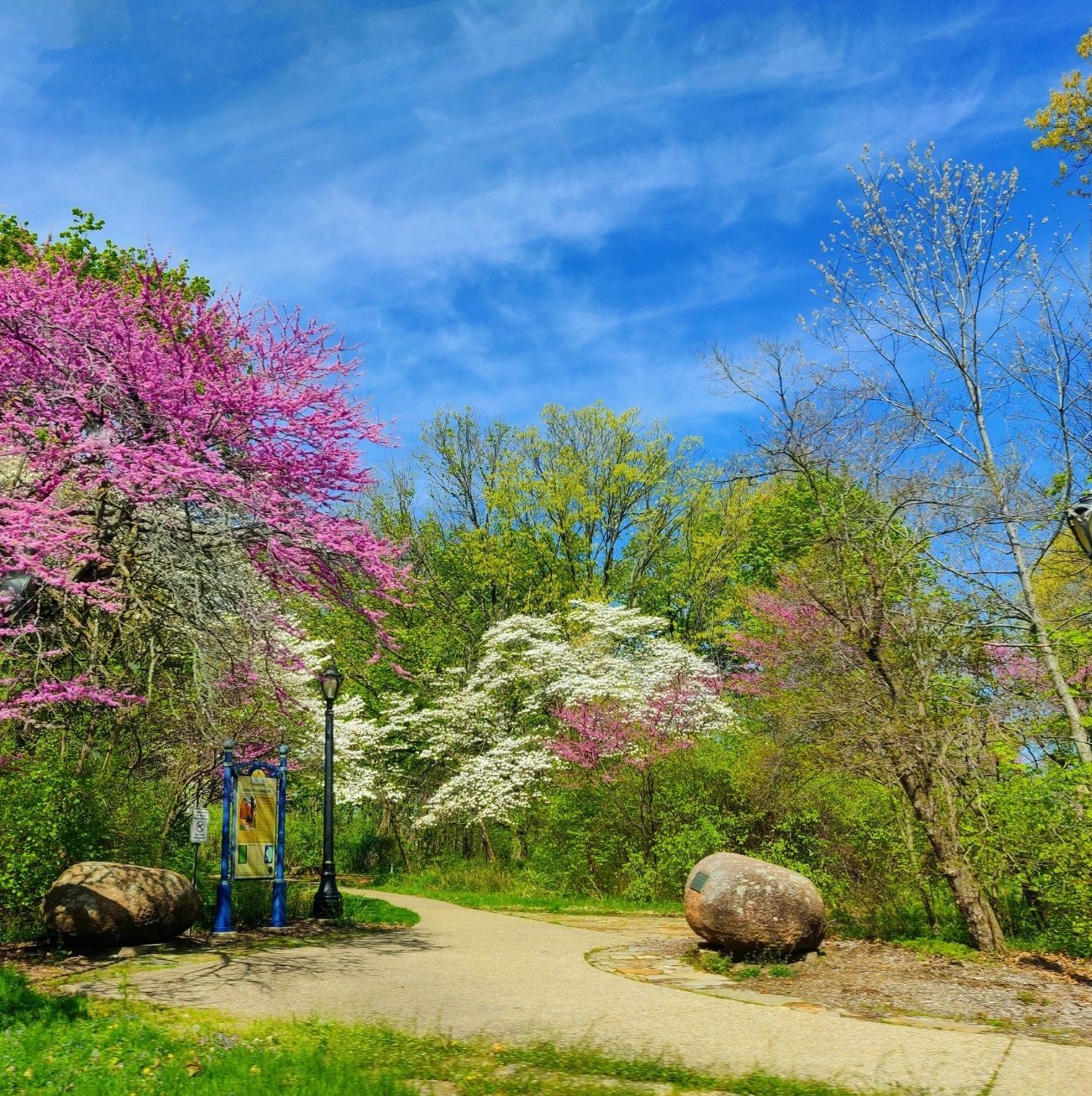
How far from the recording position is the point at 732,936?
9273 mm

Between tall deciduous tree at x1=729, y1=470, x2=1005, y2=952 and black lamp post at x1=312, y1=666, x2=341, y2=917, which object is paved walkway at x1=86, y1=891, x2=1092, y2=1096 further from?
tall deciduous tree at x1=729, y1=470, x2=1005, y2=952

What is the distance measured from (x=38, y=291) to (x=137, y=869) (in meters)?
6.72

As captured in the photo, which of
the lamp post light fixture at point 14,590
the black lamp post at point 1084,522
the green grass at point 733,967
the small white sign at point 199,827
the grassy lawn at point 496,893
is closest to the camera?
the black lamp post at point 1084,522

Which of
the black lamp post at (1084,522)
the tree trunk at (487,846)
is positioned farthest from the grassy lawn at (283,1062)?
the tree trunk at (487,846)

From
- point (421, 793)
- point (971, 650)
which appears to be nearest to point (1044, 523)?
point (971, 650)

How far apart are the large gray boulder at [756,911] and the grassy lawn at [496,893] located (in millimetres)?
5896

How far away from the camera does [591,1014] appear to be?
23.0 ft

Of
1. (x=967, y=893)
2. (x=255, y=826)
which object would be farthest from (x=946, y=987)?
(x=255, y=826)

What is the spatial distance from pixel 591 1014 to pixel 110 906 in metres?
5.61

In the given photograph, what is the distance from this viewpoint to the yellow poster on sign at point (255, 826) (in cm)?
1195

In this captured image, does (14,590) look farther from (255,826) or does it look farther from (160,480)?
(255,826)

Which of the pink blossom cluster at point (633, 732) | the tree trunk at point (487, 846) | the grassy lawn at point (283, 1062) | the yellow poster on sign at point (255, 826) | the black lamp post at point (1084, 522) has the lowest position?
the tree trunk at point (487, 846)

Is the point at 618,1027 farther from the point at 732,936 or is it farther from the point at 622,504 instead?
the point at 622,504

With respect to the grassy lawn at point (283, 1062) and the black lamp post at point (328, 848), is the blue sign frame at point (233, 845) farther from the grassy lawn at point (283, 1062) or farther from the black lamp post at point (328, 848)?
the grassy lawn at point (283, 1062)
